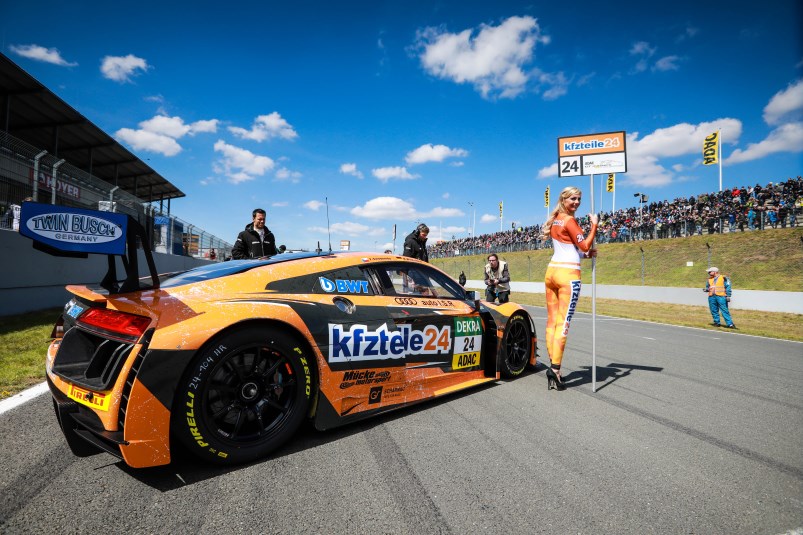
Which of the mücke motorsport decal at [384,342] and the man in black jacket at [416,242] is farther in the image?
the man in black jacket at [416,242]

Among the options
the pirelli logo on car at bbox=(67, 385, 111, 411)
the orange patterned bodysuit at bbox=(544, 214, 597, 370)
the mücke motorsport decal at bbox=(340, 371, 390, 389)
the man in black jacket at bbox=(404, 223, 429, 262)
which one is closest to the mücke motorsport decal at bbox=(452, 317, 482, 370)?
the orange patterned bodysuit at bbox=(544, 214, 597, 370)

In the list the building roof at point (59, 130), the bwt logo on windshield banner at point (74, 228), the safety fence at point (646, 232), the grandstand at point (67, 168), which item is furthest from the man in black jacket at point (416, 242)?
the building roof at point (59, 130)

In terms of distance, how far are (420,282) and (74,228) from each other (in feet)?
7.77

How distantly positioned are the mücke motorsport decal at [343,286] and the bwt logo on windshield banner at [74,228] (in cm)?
115

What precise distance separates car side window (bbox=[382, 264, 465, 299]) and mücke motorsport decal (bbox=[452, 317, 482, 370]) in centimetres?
29

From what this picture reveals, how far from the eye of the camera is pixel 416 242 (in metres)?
6.78

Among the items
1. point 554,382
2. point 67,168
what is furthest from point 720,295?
point 67,168

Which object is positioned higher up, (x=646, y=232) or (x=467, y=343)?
(x=646, y=232)

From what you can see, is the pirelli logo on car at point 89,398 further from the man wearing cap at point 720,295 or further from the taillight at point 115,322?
the man wearing cap at point 720,295

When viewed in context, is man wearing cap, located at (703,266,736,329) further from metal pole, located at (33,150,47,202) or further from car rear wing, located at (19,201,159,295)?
metal pole, located at (33,150,47,202)

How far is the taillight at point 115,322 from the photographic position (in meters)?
1.99

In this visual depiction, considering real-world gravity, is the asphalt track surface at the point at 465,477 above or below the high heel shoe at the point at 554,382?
below

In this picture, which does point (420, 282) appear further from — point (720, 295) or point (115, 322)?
point (720, 295)

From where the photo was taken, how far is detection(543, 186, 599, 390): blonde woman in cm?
374
